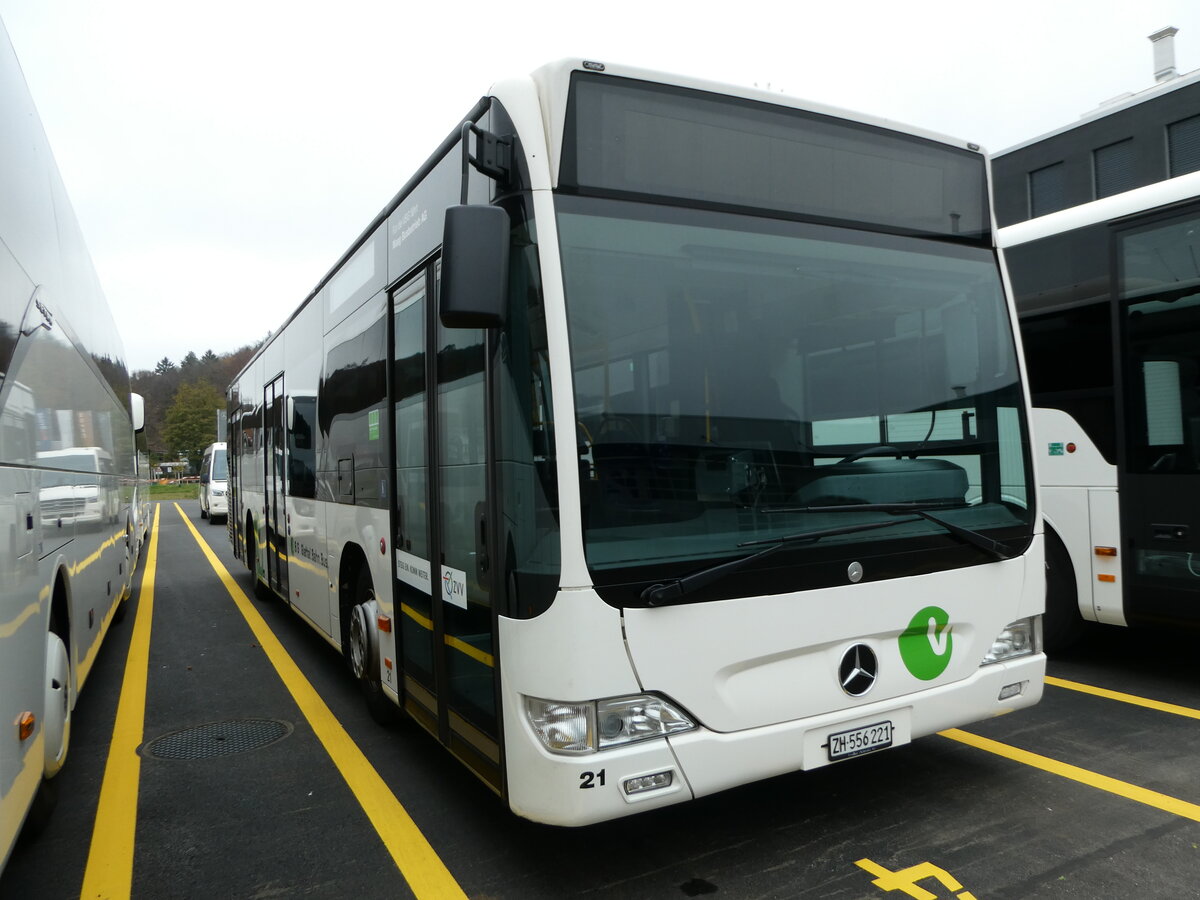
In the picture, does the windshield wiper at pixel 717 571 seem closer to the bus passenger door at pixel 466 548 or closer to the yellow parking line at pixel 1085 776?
the bus passenger door at pixel 466 548

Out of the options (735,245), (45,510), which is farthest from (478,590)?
(45,510)

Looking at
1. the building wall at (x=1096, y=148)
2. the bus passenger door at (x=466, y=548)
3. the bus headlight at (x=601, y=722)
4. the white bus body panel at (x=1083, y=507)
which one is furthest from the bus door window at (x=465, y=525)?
the building wall at (x=1096, y=148)

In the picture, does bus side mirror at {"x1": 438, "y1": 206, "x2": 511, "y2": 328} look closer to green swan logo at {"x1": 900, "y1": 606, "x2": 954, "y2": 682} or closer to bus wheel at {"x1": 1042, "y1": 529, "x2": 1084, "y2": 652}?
green swan logo at {"x1": 900, "y1": 606, "x2": 954, "y2": 682}

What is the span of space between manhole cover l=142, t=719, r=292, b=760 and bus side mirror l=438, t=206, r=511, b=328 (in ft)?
11.5

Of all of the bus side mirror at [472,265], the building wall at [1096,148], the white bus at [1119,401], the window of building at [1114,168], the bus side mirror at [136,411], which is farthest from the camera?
the window of building at [1114,168]

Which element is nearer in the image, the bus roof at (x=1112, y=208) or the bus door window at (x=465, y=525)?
the bus door window at (x=465, y=525)

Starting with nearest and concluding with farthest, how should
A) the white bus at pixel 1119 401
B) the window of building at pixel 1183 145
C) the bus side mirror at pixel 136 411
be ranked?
1. the white bus at pixel 1119 401
2. the bus side mirror at pixel 136 411
3. the window of building at pixel 1183 145

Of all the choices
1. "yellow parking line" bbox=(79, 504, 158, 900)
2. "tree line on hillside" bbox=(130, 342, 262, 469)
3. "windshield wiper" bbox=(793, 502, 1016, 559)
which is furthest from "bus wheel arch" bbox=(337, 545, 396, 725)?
"tree line on hillside" bbox=(130, 342, 262, 469)

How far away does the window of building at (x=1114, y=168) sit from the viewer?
23478 mm

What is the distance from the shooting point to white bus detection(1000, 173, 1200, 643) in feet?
17.3

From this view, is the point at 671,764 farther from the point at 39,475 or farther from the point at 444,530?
the point at 39,475

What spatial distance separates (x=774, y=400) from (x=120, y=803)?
12.3ft

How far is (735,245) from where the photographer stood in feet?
11.1

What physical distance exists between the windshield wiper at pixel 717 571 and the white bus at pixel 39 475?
2.16 metres
